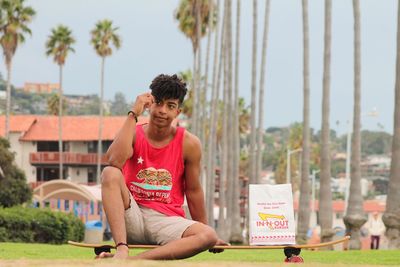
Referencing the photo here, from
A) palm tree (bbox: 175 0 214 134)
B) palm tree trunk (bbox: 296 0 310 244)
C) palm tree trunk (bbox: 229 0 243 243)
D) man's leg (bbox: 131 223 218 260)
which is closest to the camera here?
man's leg (bbox: 131 223 218 260)

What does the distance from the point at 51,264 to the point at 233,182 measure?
184 ft

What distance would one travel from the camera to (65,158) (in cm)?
11369

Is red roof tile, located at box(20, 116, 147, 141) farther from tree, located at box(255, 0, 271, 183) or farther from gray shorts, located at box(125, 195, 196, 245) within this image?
gray shorts, located at box(125, 195, 196, 245)

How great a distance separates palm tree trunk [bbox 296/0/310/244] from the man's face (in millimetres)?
30358

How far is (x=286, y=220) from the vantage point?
1276 centimetres

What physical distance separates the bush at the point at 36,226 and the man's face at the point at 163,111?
108 feet

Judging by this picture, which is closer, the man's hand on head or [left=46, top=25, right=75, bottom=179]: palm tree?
the man's hand on head

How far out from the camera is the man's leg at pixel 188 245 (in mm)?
11195

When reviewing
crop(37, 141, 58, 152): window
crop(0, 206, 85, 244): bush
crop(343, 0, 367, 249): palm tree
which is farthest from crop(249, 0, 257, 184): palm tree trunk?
crop(37, 141, 58, 152): window

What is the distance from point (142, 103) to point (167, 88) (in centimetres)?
26

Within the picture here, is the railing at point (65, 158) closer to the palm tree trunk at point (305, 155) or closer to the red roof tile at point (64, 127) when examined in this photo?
the red roof tile at point (64, 127)

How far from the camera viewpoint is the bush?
4565cm

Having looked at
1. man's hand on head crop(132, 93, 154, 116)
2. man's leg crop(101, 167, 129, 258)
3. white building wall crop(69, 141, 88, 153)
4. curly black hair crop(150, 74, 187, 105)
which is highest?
→ curly black hair crop(150, 74, 187, 105)

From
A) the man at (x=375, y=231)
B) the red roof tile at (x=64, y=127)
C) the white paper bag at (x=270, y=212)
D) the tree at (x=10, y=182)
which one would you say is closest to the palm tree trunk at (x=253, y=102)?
the tree at (x=10, y=182)
